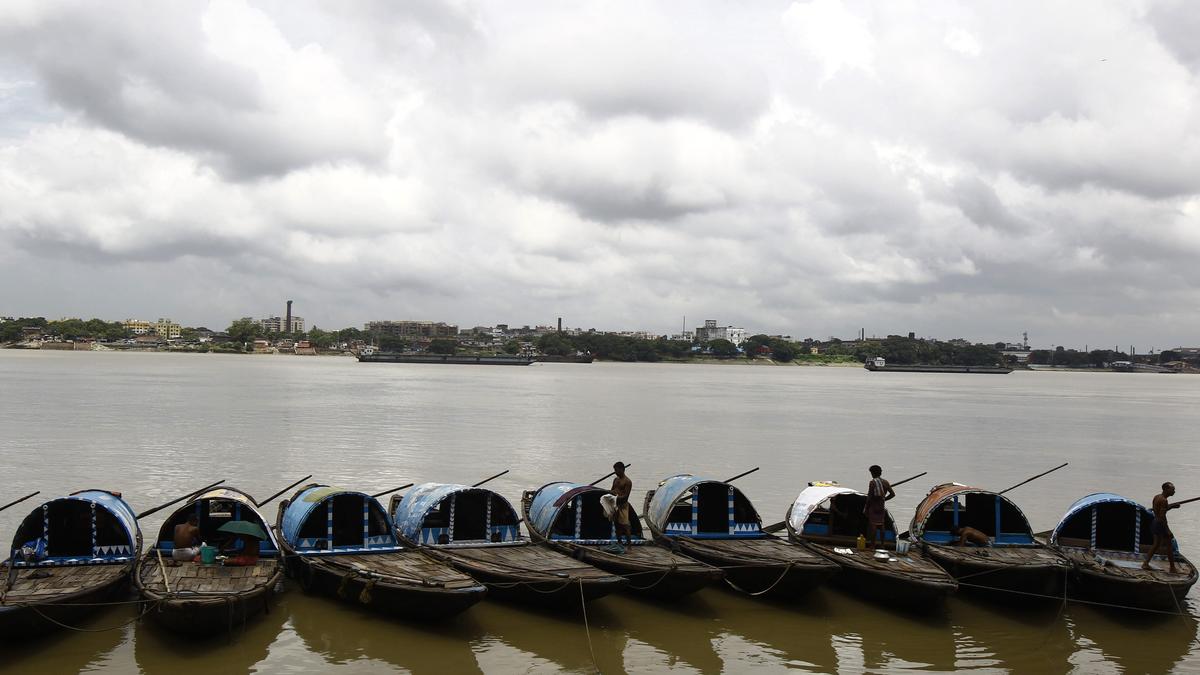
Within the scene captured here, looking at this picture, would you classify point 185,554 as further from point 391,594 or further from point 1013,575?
point 1013,575

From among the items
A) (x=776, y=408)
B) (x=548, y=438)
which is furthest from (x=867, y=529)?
(x=776, y=408)

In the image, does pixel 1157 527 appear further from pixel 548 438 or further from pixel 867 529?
pixel 548 438

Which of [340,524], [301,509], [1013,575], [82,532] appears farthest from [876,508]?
[82,532]

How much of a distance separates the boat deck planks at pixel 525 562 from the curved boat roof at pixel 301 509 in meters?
1.82

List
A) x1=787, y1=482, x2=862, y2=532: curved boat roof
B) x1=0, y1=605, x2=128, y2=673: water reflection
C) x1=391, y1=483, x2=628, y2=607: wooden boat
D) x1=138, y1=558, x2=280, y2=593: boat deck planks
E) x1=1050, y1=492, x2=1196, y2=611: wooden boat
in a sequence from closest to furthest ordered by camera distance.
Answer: x1=0, y1=605, x2=128, y2=673: water reflection
x1=138, y1=558, x2=280, y2=593: boat deck planks
x1=391, y1=483, x2=628, y2=607: wooden boat
x1=1050, y1=492, x2=1196, y2=611: wooden boat
x1=787, y1=482, x2=862, y2=532: curved boat roof

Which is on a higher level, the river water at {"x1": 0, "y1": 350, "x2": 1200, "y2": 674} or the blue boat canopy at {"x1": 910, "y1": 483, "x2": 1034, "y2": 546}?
the blue boat canopy at {"x1": 910, "y1": 483, "x2": 1034, "y2": 546}

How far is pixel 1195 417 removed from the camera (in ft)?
249

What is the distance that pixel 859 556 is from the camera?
15438 millimetres

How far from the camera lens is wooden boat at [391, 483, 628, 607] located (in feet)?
44.6

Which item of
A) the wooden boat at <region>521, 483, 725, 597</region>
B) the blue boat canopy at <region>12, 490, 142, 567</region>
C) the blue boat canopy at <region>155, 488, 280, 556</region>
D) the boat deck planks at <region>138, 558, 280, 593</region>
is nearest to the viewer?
the boat deck planks at <region>138, 558, 280, 593</region>

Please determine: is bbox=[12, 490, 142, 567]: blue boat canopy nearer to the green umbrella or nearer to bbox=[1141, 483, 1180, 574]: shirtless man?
the green umbrella

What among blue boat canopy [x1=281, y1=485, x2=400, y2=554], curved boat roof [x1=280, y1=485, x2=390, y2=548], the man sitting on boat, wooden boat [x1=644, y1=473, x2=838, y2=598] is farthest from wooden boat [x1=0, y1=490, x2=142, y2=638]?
the man sitting on boat

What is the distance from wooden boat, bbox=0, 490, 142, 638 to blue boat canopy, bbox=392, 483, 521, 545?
4.68 meters

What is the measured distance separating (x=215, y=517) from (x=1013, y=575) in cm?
1427
